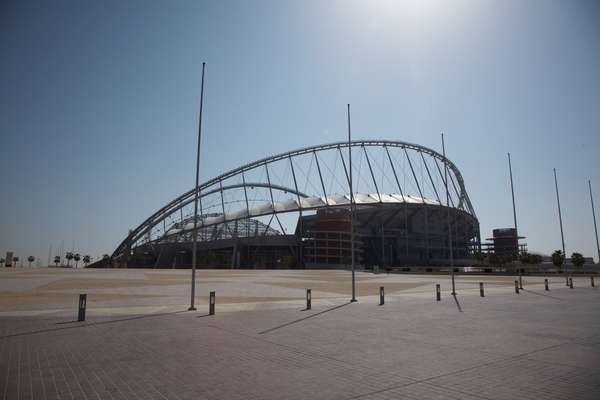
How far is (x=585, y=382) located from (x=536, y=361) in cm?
151

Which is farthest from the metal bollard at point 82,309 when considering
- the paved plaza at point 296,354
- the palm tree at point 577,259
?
the palm tree at point 577,259

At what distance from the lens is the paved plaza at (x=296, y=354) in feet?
21.2

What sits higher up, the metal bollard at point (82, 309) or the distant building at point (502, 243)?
the distant building at point (502, 243)

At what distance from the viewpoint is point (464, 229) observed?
12100cm

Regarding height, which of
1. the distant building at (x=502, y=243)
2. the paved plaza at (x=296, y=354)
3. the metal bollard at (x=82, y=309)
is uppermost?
the distant building at (x=502, y=243)

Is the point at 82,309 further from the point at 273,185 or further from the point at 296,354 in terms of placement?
the point at 273,185

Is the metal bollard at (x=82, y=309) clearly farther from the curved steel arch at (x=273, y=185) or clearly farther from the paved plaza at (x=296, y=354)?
the curved steel arch at (x=273, y=185)

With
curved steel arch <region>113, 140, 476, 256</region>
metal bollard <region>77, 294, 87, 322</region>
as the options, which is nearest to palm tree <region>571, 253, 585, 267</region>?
curved steel arch <region>113, 140, 476, 256</region>

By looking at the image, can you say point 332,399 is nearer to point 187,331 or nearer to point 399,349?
point 399,349

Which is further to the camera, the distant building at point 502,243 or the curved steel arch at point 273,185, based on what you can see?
the distant building at point 502,243

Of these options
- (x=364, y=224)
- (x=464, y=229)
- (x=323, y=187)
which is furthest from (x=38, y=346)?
(x=464, y=229)

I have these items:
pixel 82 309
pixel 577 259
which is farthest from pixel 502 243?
pixel 82 309

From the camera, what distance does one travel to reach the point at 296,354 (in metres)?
9.05

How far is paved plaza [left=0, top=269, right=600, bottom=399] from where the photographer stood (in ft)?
21.2
